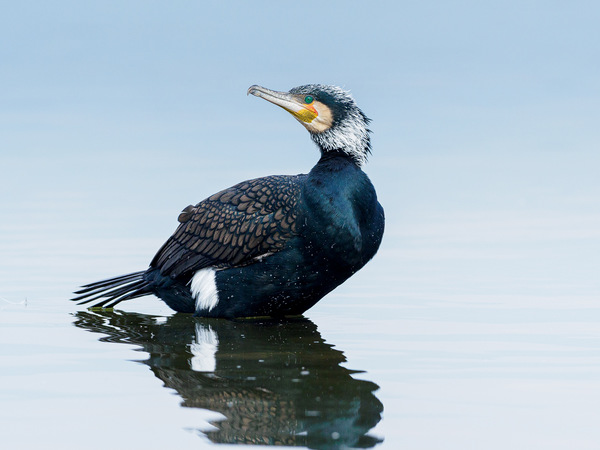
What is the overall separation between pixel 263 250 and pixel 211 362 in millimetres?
1292

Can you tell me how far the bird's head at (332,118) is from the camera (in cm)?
690

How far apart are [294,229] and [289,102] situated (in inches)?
41.0

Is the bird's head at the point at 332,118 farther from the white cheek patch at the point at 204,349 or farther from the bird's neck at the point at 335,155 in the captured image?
the white cheek patch at the point at 204,349

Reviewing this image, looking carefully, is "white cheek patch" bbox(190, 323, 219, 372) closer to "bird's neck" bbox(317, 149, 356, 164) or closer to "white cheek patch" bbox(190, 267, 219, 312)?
"white cheek patch" bbox(190, 267, 219, 312)

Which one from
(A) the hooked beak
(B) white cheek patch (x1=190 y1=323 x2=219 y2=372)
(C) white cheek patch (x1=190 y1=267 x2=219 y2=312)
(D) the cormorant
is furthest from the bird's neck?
(B) white cheek patch (x1=190 y1=323 x2=219 y2=372)

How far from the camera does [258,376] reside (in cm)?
541

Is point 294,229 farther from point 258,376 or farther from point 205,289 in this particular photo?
point 258,376

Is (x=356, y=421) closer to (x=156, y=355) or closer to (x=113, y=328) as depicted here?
(x=156, y=355)

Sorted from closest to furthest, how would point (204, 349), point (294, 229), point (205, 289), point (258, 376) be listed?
point (258, 376)
point (204, 349)
point (294, 229)
point (205, 289)

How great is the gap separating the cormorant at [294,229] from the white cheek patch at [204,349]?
328 mm

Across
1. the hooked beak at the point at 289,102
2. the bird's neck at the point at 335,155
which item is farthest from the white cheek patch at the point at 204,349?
the hooked beak at the point at 289,102

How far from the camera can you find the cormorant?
670cm

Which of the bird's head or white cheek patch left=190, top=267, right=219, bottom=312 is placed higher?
the bird's head

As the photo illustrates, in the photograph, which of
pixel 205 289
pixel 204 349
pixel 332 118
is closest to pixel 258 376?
pixel 204 349
